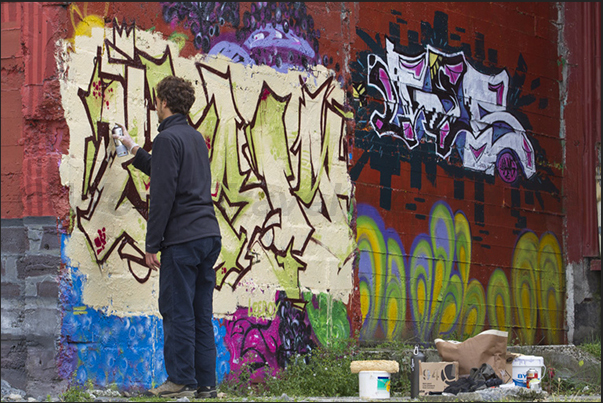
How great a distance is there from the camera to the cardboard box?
→ 6.33 meters

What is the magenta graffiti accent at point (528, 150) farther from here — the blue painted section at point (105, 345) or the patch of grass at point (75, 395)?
the patch of grass at point (75, 395)

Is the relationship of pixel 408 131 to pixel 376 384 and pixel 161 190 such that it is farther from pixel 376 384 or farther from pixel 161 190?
pixel 161 190

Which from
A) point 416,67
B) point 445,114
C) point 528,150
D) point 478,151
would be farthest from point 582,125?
point 416,67

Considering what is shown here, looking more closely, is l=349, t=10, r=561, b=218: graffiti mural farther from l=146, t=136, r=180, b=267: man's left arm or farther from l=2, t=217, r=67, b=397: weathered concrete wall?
l=2, t=217, r=67, b=397: weathered concrete wall

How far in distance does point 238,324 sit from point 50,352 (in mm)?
1681

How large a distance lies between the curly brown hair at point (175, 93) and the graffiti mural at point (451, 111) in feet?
8.70

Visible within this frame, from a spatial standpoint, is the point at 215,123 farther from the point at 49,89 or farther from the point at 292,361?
the point at 292,361

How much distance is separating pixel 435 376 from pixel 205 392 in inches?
69.1

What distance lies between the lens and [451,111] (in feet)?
28.8

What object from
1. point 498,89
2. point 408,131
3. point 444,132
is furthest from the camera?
point 498,89

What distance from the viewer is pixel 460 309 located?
863 cm

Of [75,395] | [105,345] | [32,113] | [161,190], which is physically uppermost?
[32,113]

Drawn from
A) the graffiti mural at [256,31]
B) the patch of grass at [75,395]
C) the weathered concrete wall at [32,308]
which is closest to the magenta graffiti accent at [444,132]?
the graffiti mural at [256,31]

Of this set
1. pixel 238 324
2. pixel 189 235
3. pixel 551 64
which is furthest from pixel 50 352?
pixel 551 64
